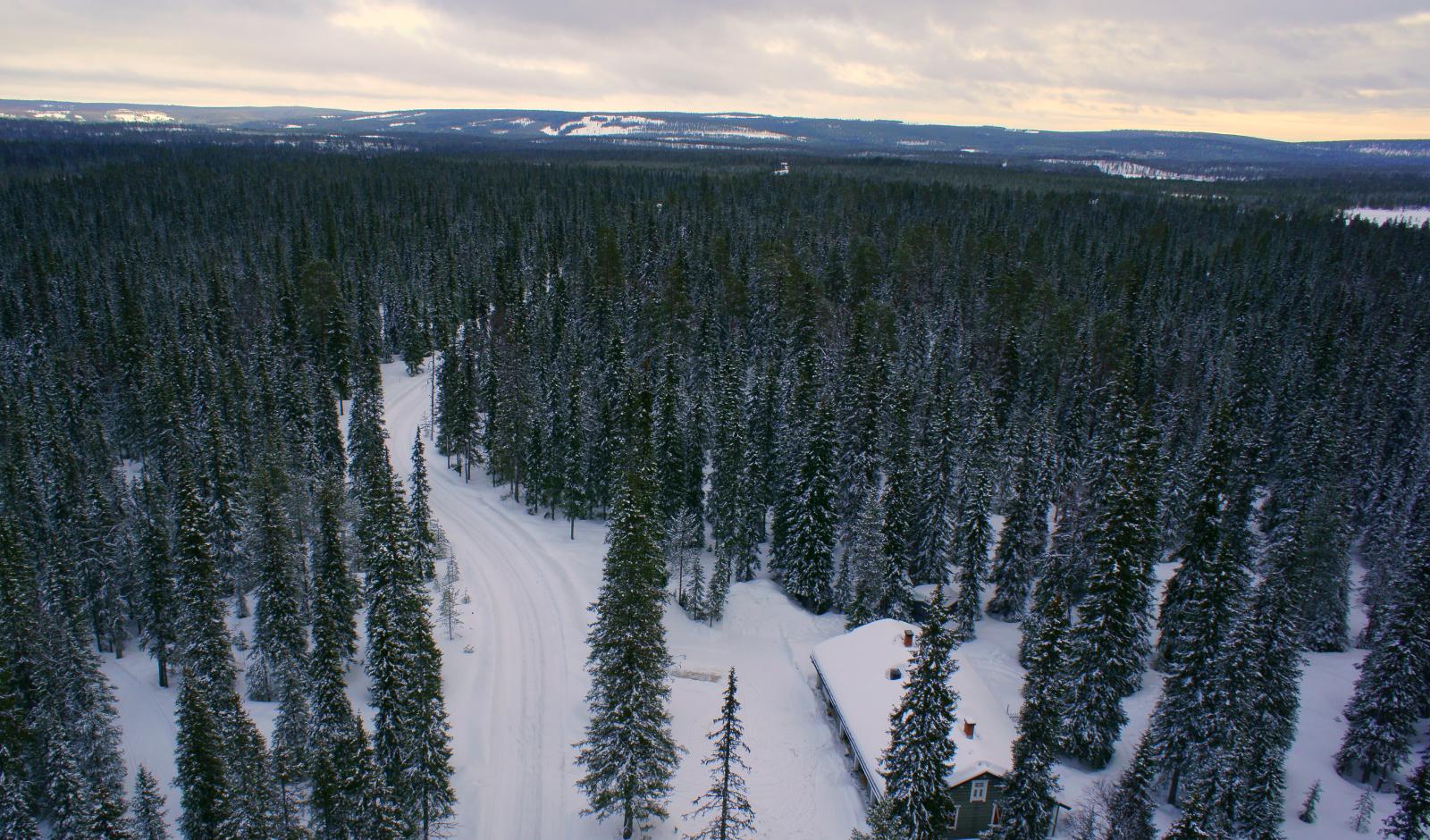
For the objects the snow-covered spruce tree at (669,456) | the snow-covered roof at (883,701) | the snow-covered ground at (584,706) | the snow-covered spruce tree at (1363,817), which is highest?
the snow-covered spruce tree at (669,456)

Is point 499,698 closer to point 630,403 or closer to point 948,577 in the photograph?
point 630,403

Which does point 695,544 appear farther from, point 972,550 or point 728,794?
point 728,794

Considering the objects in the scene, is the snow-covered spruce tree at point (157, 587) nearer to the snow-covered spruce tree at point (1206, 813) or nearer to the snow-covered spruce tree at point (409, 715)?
the snow-covered spruce tree at point (409, 715)

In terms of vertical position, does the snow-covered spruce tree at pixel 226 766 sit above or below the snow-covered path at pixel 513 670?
above

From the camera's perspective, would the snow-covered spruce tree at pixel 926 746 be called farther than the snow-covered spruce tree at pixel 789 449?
No

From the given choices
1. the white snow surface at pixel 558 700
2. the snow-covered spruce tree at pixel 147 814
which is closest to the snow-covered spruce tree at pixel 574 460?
the white snow surface at pixel 558 700

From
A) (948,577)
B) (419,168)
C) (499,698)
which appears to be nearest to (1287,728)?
(948,577)

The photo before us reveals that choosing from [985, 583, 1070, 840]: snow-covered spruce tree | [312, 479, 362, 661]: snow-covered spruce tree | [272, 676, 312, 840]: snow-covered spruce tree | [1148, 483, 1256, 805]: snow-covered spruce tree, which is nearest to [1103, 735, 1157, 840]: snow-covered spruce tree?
[985, 583, 1070, 840]: snow-covered spruce tree
